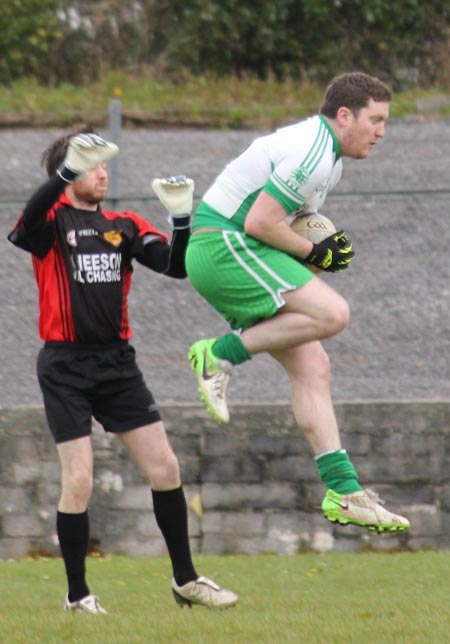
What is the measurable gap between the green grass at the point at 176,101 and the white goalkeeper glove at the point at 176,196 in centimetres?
1123

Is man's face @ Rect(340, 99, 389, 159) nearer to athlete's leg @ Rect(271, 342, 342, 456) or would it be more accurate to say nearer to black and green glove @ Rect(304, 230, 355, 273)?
black and green glove @ Rect(304, 230, 355, 273)

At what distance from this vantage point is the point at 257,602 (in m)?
7.54

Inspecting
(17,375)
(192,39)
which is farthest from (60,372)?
(192,39)

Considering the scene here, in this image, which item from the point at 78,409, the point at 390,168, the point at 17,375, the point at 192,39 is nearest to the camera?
the point at 78,409

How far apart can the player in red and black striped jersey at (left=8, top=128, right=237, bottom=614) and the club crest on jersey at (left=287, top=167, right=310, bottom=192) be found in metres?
0.76

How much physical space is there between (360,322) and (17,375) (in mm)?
3078

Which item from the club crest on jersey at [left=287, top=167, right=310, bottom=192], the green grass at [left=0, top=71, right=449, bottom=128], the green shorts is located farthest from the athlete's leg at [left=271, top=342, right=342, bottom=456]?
the green grass at [left=0, top=71, right=449, bottom=128]

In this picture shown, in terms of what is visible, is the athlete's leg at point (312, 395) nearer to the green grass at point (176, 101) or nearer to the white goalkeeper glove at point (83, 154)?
the white goalkeeper glove at point (83, 154)

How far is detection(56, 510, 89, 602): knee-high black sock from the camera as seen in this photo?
7039 mm

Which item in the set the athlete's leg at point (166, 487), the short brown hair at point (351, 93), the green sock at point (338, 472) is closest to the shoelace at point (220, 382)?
the athlete's leg at point (166, 487)

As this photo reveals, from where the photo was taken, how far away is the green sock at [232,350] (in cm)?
682

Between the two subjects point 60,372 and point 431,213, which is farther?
point 431,213

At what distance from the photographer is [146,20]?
23375 mm

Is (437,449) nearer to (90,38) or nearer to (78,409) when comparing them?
(78,409)
